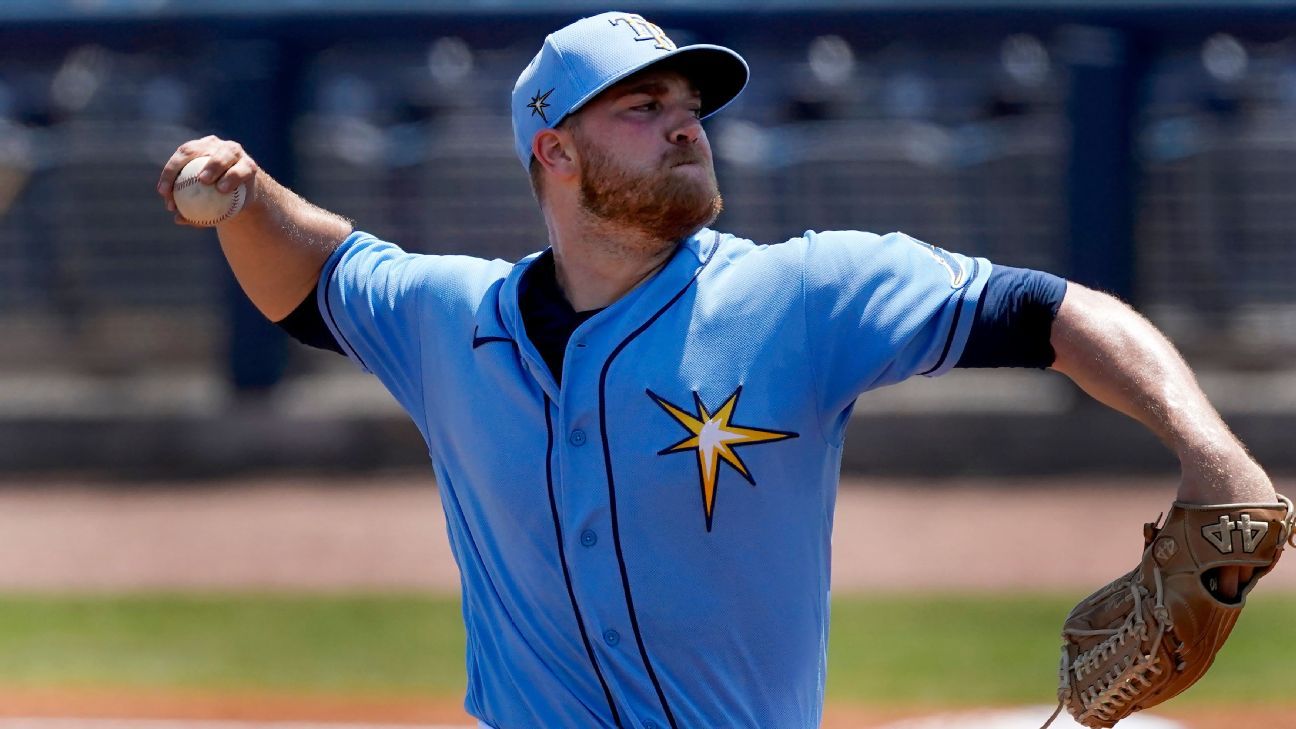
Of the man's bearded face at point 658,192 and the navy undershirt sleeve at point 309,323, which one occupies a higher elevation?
the man's bearded face at point 658,192

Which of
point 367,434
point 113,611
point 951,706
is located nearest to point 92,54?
point 367,434

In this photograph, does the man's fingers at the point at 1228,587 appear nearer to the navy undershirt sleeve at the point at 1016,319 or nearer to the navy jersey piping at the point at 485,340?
the navy undershirt sleeve at the point at 1016,319

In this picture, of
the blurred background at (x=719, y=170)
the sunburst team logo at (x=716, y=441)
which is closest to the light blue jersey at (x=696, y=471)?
the sunburst team logo at (x=716, y=441)

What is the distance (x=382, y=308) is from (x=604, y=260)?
0.41m

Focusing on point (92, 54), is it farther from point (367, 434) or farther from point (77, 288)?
point (367, 434)

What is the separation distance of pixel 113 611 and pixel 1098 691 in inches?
238

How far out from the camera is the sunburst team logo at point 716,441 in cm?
231

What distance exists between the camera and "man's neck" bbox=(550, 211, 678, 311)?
2.51 metres

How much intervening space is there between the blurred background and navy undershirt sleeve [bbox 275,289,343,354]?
7.84 m

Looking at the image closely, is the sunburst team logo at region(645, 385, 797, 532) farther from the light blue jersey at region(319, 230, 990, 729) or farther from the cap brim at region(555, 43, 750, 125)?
the cap brim at region(555, 43, 750, 125)

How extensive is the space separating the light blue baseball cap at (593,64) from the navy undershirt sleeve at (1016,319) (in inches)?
23.6

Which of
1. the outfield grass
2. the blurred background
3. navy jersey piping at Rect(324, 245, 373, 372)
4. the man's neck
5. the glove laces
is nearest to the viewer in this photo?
the glove laces

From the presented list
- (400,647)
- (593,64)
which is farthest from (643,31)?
(400,647)

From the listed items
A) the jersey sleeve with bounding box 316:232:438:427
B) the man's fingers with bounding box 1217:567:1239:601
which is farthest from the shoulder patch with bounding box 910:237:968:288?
the jersey sleeve with bounding box 316:232:438:427
